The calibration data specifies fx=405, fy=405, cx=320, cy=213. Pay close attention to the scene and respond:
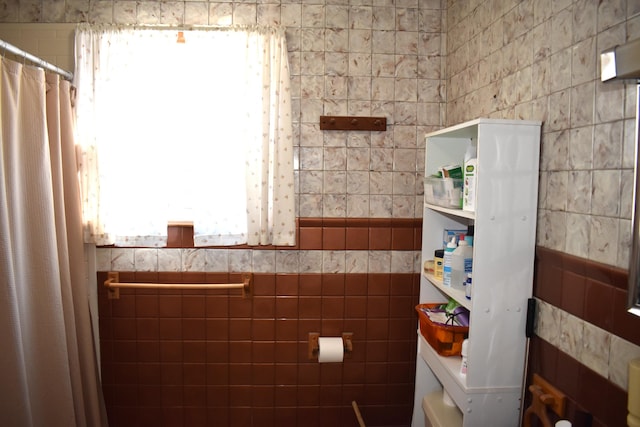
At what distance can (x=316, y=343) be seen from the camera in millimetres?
2156

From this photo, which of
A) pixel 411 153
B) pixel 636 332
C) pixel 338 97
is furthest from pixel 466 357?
pixel 338 97

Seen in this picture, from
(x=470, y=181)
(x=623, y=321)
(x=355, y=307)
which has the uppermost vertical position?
(x=470, y=181)

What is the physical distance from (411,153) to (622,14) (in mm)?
1155

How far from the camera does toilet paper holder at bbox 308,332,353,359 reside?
7.02 ft

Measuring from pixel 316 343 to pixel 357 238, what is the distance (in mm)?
600

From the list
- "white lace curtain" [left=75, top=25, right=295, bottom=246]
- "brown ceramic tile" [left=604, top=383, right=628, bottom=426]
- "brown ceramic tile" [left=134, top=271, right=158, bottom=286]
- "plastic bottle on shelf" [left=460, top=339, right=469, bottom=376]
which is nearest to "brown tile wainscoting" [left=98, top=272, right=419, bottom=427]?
"brown ceramic tile" [left=134, top=271, right=158, bottom=286]

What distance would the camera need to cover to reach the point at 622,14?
104 cm

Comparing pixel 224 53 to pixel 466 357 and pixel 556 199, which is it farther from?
pixel 466 357

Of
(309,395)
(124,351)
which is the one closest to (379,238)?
(309,395)

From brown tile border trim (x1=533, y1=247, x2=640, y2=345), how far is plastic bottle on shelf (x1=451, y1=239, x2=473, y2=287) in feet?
0.79

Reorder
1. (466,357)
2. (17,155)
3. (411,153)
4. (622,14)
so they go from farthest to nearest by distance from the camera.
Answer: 1. (411,153)
2. (17,155)
3. (466,357)
4. (622,14)

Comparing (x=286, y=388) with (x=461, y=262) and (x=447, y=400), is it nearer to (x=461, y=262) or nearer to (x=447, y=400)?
(x=447, y=400)

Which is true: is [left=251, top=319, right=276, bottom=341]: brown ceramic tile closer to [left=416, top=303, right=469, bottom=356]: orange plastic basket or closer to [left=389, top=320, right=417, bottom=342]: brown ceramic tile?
[left=389, top=320, right=417, bottom=342]: brown ceramic tile

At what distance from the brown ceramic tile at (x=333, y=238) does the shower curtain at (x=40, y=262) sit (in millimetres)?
1180
